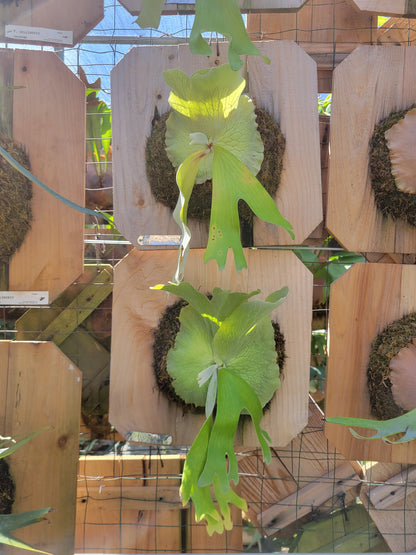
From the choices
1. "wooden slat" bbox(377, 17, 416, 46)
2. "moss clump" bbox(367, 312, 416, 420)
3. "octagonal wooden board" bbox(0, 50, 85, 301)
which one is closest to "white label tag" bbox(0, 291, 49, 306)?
"octagonal wooden board" bbox(0, 50, 85, 301)

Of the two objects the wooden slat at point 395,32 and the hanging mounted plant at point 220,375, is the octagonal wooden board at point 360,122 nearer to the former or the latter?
the hanging mounted plant at point 220,375

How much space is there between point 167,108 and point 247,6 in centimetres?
26

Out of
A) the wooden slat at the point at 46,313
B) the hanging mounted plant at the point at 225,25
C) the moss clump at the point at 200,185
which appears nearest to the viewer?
the hanging mounted plant at the point at 225,25

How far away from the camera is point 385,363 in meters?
0.92

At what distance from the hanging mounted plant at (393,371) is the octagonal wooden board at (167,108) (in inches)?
9.9

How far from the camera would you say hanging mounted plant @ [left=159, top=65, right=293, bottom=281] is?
26.4 inches

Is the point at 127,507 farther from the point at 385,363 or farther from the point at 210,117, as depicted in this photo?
the point at 210,117

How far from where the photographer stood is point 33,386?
961mm

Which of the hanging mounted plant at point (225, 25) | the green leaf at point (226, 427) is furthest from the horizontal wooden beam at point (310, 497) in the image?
the hanging mounted plant at point (225, 25)

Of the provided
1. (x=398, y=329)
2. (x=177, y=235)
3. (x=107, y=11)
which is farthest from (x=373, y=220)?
(x=107, y=11)

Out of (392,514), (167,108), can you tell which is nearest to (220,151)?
(167,108)

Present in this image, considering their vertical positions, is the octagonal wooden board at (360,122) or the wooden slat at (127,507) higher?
the octagonal wooden board at (360,122)

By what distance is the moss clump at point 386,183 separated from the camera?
92 cm

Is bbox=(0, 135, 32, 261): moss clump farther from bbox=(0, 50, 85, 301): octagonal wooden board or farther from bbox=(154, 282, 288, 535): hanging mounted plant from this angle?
bbox=(154, 282, 288, 535): hanging mounted plant
